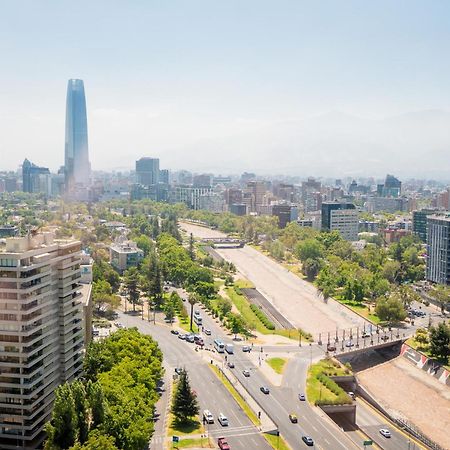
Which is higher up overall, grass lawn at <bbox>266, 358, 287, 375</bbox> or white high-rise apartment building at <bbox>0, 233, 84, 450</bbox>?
white high-rise apartment building at <bbox>0, 233, 84, 450</bbox>

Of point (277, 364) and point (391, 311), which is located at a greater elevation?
point (391, 311)

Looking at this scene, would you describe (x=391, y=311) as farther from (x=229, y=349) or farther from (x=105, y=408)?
(x=105, y=408)

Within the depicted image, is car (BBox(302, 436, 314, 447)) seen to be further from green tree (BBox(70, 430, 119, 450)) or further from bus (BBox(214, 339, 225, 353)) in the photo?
bus (BBox(214, 339, 225, 353))

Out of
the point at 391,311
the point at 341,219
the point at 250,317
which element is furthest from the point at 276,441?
the point at 341,219

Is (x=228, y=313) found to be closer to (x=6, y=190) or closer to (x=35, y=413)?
(x=35, y=413)

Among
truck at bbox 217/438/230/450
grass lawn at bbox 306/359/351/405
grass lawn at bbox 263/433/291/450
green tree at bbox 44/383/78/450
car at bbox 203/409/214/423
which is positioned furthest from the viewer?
grass lawn at bbox 306/359/351/405

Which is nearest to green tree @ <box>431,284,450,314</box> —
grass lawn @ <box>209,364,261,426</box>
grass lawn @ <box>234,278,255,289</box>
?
grass lawn @ <box>234,278,255,289</box>

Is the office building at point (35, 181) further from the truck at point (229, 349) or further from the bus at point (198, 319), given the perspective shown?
the truck at point (229, 349)

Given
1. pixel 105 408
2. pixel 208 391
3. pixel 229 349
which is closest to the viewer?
pixel 105 408
